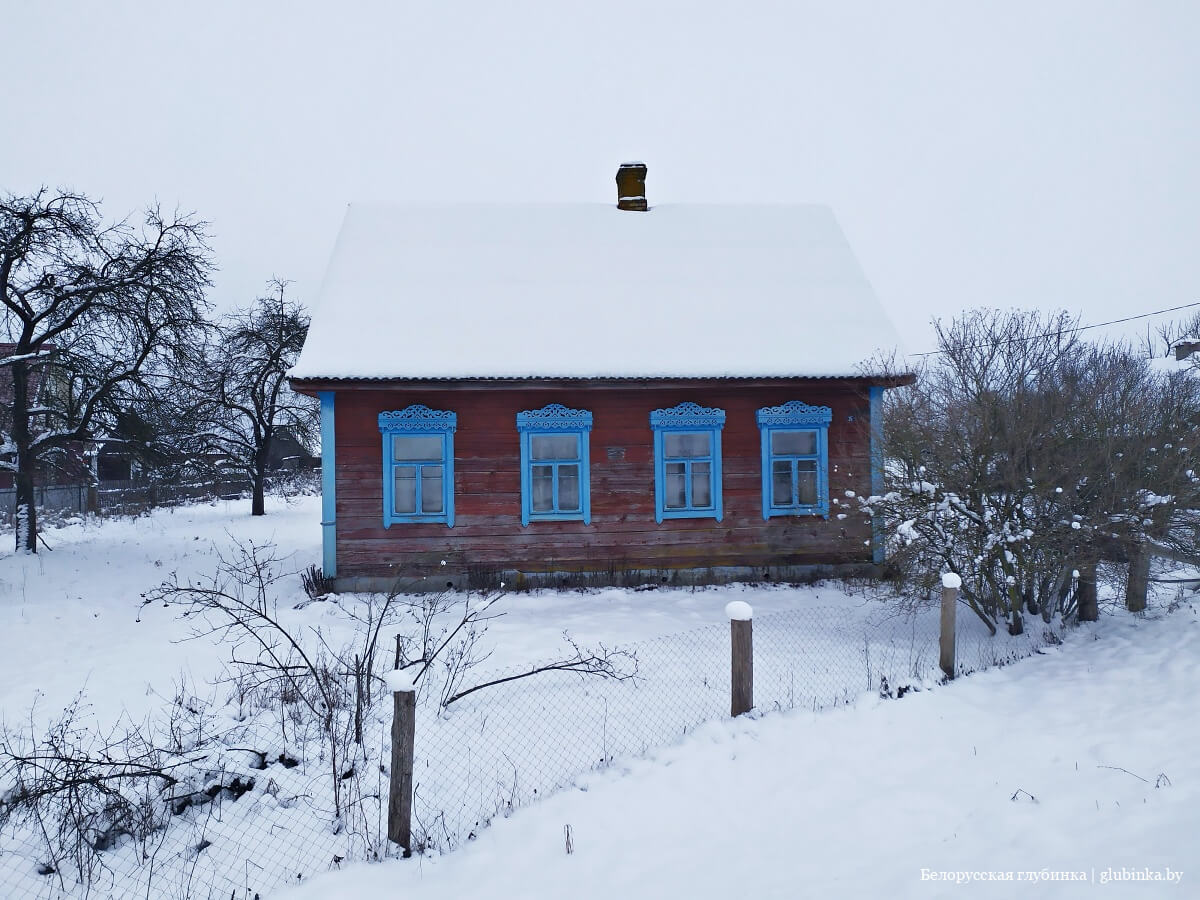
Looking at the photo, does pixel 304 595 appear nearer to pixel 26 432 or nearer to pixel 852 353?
pixel 26 432

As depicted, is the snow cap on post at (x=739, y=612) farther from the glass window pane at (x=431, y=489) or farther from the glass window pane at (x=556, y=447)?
the glass window pane at (x=431, y=489)

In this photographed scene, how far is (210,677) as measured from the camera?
706cm

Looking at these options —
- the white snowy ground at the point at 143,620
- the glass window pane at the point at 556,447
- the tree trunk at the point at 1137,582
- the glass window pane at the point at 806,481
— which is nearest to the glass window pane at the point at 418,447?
the glass window pane at the point at 556,447

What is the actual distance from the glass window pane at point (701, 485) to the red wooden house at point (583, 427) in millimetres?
31

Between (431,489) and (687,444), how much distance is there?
3.95 metres

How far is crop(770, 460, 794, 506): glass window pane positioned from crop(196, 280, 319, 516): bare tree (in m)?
16.5

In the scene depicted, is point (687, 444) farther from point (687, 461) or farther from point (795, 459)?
point (795, 459)

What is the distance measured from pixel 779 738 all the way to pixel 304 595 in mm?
7791

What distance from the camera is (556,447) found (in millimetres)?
11148

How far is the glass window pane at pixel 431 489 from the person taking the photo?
10938 mm

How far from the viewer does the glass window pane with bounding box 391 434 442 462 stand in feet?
35.6

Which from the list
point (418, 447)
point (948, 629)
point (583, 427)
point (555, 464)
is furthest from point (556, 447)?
point (948, 629)

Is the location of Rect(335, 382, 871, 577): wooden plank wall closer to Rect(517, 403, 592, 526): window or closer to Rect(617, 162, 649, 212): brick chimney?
Rect(517, 403, 592, 526): window

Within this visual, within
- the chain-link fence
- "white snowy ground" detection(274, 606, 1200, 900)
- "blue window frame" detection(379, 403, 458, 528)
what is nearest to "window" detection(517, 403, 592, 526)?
"blue window frame" detection(379, 403, 458, 528)
